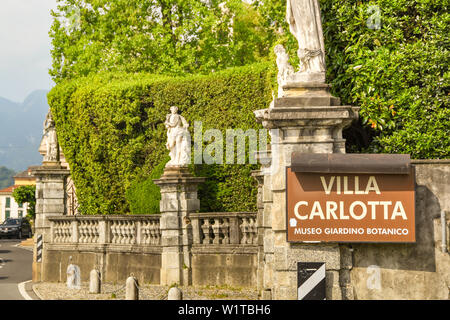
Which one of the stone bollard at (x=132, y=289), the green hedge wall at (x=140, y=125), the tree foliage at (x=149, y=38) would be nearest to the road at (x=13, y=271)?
the green hedge wall at (x=140, y=125)

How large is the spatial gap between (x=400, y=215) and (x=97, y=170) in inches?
713

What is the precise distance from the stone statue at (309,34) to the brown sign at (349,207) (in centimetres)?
170

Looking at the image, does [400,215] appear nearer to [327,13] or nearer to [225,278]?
[327,13]

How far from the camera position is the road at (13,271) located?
18234 mm

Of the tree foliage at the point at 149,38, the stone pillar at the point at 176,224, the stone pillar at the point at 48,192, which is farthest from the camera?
the tree foliage at the point at 149,38

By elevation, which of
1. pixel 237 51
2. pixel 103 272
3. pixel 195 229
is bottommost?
pixel 103 272

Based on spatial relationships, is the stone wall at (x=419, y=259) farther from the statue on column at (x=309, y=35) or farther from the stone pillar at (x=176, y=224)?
the stone pillar at (x=176, y=224)

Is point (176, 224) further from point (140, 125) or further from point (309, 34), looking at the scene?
point (309, 34)

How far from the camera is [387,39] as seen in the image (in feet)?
34.9

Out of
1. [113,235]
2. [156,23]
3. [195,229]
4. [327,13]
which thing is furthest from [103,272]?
[156,23]

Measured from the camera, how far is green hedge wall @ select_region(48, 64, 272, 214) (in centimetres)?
2228

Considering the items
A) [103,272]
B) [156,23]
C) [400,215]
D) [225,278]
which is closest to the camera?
[400,215]

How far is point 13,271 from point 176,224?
33.6 feet

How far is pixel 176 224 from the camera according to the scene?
712 inches
